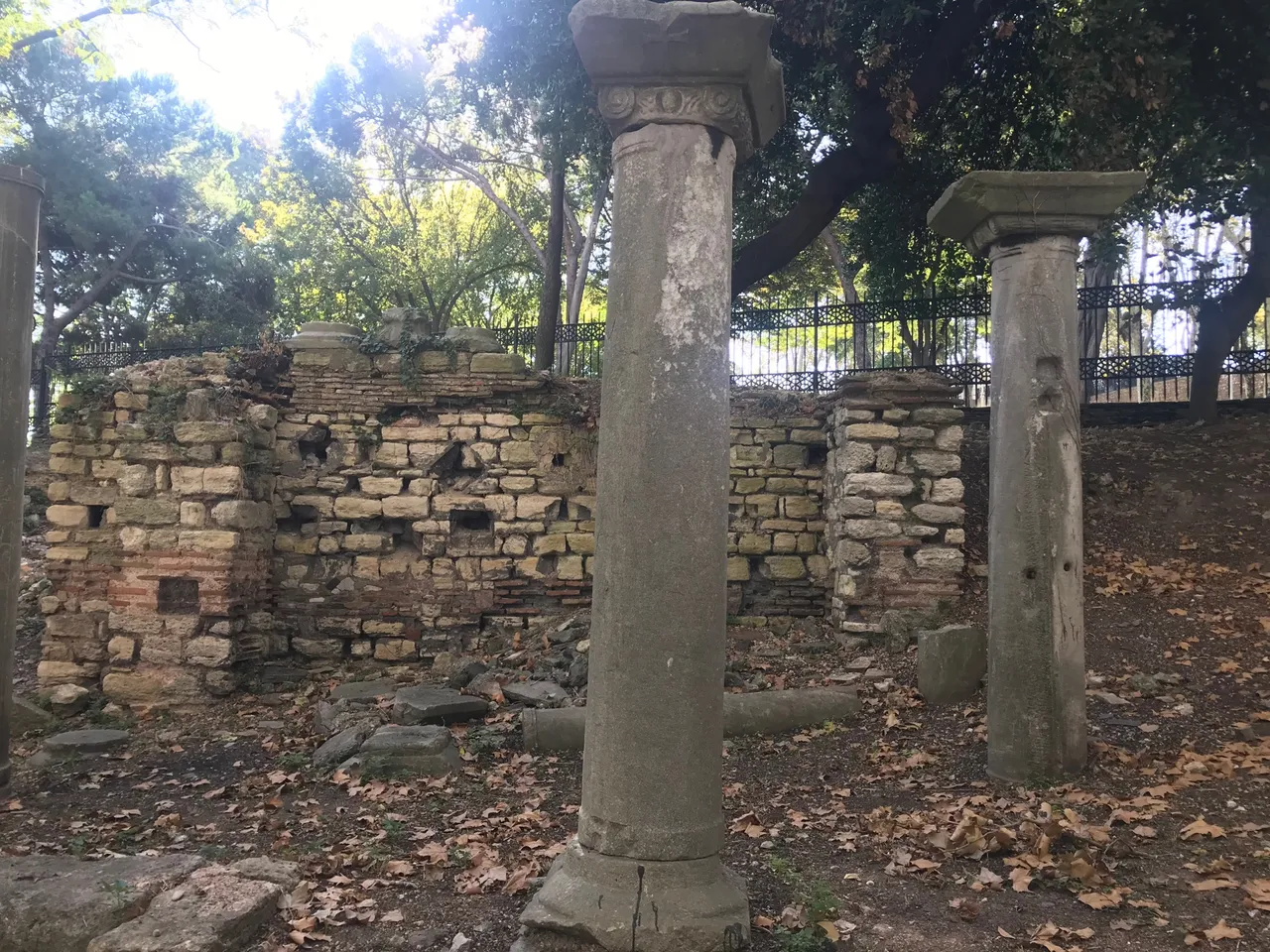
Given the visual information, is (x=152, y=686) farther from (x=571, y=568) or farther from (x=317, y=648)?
(x=571, y=568)

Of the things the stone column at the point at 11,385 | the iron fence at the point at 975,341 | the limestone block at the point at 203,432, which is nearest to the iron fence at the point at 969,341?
the iron fence at the point at 975,341

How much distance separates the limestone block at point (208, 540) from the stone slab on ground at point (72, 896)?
4.32 metres

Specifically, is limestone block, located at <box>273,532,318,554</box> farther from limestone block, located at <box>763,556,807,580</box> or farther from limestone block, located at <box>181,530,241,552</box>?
limestone block, located at <box>763,556,807,580</box>

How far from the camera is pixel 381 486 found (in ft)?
28.4

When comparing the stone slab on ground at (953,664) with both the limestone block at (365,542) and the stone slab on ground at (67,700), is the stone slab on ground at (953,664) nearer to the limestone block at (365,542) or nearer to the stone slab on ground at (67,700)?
the limestone block at (365,542)

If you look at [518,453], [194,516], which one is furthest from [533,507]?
[194,516]

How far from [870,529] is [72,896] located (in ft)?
20.3

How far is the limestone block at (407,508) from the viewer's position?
860cm

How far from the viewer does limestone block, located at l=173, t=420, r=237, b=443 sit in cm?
798

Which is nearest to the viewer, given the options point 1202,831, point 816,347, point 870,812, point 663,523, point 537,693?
point 663,523

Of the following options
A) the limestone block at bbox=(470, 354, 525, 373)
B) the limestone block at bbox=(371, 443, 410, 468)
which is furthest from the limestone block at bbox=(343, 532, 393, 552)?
the limestone block at bbox=(470, 354, 525, 373)

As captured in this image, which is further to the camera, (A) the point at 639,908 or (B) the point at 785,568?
(B) the point at 785,568

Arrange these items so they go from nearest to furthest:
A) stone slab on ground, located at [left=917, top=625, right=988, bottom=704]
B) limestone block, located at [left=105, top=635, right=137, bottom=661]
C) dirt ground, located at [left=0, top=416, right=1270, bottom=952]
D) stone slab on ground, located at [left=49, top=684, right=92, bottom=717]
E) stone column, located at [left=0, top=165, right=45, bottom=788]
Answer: dirt ground, located at [left=0, top=416, right=1270, bottom=952] → stone column, located at [left=0, top=165, right=45, bottom=788] → stone slab on ground, located at [left=917, top=625, right=988, bottom=704] → stone slab on ground, located at [left=49, top=684, right=92, bottom=717] → limestone block, located at [left=105, top=635, right=137, bottom=661]

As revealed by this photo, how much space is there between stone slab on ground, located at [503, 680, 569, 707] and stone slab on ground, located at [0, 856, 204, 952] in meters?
3.15
